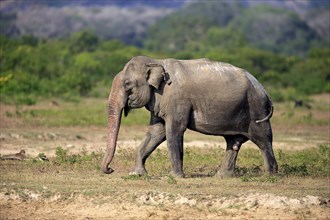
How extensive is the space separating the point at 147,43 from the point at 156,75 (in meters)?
79.5

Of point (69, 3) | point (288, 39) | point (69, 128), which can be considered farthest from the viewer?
point (69, 3)

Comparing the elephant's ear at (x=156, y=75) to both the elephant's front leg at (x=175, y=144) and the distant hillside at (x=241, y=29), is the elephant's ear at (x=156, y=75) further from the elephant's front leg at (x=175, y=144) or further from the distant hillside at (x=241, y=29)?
the distant hillside at (x=241, y=29)

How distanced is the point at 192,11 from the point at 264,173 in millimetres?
112768

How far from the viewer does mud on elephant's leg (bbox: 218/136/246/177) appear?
14.4 m

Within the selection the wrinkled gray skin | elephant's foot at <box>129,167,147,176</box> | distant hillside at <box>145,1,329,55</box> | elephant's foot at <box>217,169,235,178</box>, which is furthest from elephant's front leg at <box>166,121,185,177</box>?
distant hillside at <box>145,1,329,55</box>

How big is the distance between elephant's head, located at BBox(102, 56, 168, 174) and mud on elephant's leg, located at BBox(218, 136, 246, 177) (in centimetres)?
164

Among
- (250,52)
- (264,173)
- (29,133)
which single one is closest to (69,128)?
(29,133)

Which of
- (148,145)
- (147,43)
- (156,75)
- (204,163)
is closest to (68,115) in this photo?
(204,163)

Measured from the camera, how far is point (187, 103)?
45.4 ft

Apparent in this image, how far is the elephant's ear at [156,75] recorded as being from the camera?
1363 cm

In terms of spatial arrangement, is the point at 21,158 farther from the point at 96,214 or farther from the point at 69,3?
the point at 69,3

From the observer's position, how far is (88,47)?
69.8 metres

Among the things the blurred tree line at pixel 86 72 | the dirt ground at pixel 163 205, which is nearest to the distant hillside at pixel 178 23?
the blurred tree line at pixel 86 72

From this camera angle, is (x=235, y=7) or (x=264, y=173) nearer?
(x=264, y=173)
